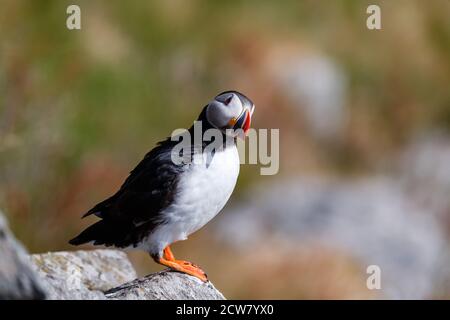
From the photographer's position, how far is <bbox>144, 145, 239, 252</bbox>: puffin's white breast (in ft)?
18.6

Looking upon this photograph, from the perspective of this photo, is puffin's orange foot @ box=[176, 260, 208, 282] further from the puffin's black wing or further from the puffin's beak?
the puffin's beak

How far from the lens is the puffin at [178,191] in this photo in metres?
5.68

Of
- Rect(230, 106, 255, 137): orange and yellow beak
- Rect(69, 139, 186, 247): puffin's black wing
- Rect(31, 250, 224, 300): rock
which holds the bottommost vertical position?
Rect(31, 250, 224, 300): rock

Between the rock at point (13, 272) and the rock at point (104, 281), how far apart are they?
0.50 metres

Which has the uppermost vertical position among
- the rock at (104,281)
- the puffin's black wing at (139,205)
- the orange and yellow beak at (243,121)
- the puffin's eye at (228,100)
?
the puffin's eye at (228,100)

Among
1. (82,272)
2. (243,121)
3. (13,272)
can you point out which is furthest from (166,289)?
(13,272)

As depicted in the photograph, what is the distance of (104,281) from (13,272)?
2.26 metres

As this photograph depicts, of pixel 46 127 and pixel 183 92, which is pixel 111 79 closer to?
pixel 183 92

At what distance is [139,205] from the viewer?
584 centimetres

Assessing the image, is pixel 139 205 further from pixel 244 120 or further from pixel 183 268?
pixel 244 120

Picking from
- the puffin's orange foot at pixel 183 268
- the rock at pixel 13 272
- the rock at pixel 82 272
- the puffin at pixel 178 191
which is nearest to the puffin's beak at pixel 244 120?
the puffin at pixel 178 191

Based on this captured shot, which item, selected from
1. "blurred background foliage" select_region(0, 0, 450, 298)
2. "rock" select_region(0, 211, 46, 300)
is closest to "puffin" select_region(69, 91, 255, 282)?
"rock" select_region(0, 211, 46, 300)

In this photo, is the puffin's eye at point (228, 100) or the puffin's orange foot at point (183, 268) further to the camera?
the puffin's orange foot at point (183, 268)

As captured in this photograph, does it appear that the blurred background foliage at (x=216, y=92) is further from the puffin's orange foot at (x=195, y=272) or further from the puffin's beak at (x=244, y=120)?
the puffin's beak at (x=244, y=120)
